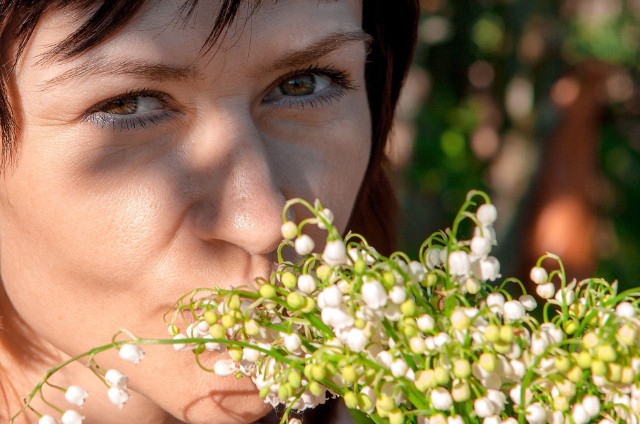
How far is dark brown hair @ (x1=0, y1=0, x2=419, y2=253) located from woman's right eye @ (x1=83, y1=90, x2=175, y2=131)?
0.11 meters

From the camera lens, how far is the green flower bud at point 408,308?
99 centimetres

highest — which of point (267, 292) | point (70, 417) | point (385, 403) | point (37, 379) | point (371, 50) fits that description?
point (371, 50)

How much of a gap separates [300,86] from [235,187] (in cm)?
32

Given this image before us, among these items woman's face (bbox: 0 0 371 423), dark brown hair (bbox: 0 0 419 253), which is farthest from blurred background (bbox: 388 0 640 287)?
woman's face (bbox: 0 0 371 423)

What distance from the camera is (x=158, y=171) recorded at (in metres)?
1.37

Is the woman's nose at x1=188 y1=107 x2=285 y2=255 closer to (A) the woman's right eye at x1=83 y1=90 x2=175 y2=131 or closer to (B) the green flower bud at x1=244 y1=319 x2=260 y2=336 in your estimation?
(A) the woman's right eye at x1=83 y1=90 x2=175 y2=131

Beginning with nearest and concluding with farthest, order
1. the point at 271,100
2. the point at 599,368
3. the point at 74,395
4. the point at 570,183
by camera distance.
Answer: the point at 599,368 < the point at 74,395 < the point at 271,100 < the point at 570,183

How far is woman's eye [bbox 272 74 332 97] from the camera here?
5.11ft

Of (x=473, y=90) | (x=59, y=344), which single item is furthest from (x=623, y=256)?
(x=59, y=344)

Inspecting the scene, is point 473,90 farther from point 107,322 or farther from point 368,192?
point 107,322

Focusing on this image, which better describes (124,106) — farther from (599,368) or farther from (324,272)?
(599,368)

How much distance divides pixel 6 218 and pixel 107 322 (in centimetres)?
26

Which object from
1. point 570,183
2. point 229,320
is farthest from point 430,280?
point 570,183

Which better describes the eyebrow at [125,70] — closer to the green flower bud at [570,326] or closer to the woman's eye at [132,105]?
the woman's eye at [132,105]
